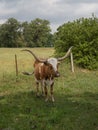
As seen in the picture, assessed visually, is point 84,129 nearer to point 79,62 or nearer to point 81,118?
point 81,118

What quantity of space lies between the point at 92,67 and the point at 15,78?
7216mm

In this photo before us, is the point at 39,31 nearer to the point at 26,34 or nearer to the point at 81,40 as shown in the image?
the point at 26,34

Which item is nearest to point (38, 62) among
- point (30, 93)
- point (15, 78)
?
point (30, 93)

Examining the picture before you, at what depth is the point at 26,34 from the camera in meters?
97.7

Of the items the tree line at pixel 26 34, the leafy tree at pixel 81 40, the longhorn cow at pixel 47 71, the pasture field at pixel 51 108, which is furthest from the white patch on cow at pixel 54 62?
the tree line at pixel 26 34

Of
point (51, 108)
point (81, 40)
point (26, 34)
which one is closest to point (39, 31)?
point (26, 34)

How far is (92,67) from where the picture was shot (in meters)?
25.3

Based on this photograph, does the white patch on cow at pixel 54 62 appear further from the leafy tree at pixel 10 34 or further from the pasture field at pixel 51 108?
the leafy tree at pixel 10 34

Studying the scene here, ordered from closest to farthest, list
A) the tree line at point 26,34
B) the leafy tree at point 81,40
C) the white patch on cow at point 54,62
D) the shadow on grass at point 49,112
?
the shadow on grass at point 49,112
the white patch on cow at point 54,62
the leafy tree at point 81,40
the tree line at point 26,34

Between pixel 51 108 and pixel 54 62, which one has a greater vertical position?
pixel 54 62

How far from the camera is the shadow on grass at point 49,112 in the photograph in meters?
9.66

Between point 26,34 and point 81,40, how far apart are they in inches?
2826

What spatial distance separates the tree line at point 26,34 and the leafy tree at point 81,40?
6687 centimetres

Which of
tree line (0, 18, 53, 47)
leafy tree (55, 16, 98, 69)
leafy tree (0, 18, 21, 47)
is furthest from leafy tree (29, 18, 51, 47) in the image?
leafy tree (55, 16, 98, 69)
